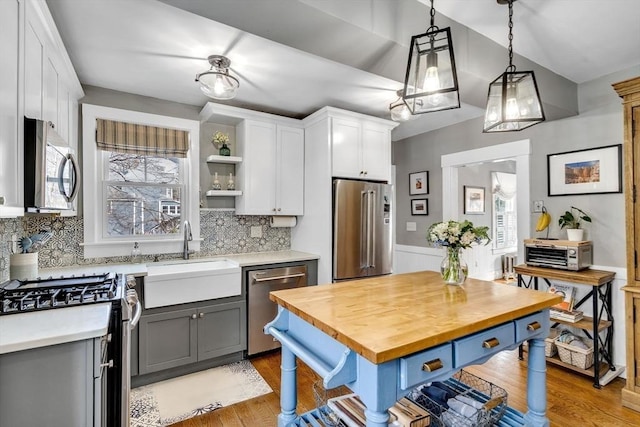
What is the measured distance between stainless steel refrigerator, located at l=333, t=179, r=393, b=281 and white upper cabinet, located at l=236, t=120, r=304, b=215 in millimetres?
577

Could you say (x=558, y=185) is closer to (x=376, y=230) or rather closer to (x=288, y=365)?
(x=376, y=230)

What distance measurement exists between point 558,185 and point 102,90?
169 inches

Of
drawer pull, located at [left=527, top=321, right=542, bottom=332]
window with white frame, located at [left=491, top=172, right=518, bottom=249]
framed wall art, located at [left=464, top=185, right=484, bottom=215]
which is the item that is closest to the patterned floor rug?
drawer pull, located at [left=527, top=321, right=542, bottom=332]

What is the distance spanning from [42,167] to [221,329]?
1835mm

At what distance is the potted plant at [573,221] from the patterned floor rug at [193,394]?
115 inches

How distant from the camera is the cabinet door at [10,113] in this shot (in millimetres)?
1255

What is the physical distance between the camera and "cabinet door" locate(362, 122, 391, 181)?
3.51m

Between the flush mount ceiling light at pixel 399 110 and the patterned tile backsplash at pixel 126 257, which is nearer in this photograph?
the patterned tile backsplash at pixel 126 257

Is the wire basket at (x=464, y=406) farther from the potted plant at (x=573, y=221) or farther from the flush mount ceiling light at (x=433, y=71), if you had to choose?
the potted plant at (x=573, y=221)

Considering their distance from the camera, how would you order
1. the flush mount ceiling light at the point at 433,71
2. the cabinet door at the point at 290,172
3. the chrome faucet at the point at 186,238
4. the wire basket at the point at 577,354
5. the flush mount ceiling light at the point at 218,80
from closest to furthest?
the flush mount ceiling light at the point at 433,71, the flush mount ceiling light at the point at 218,80, the wire basket at the point at 577,354, the chrome faucet at the point at 186,238, the cabinet door at the point at 290,172

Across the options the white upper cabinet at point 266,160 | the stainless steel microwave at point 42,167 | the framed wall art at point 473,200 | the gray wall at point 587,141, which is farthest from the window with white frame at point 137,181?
the framed wall art at point 473,200

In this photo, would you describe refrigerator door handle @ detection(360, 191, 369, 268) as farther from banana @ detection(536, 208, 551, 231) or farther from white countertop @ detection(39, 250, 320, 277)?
banana @ detection(536, 208, 551, 231)

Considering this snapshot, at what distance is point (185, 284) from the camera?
259 centimetres

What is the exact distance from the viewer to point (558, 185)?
3.00 metres
